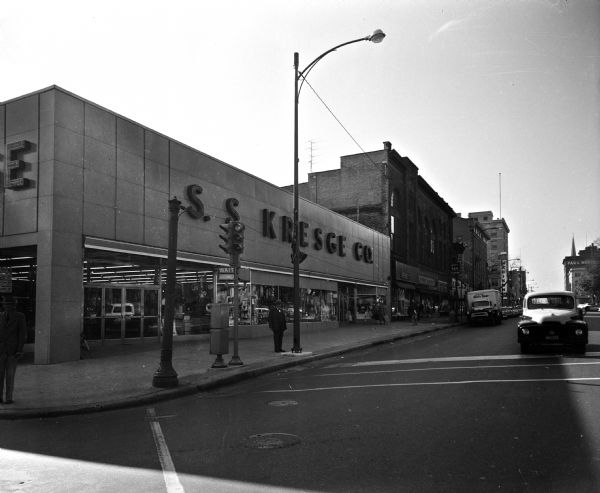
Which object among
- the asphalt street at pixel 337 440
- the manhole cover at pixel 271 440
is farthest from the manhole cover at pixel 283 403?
the manhole cover at pixel 271 440

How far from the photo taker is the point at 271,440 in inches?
252

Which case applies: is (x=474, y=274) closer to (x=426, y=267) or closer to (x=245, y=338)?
(x=426, y=267)

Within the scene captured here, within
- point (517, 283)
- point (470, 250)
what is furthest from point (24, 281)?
point (517, 283)

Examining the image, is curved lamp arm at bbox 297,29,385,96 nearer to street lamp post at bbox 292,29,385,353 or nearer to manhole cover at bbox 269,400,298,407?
street lamp post at bbox 292,29,385,353

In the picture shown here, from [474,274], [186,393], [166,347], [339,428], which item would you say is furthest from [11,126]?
[474,274]

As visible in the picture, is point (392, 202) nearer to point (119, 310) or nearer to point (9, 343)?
point (119, 310)

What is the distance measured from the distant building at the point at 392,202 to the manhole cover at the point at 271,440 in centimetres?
3660

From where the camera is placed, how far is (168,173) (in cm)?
1872

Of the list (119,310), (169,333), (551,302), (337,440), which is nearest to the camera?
(337,440)

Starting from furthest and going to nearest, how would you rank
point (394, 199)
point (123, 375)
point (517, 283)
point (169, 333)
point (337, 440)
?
point (517, 283) → point (394, 199) → point (123, 375) → point (169, 333) → point (337, 440)

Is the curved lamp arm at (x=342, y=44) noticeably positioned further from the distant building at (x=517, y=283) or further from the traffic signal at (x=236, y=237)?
the distant building at (x=517, y=283)

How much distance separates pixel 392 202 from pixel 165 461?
1575 inches

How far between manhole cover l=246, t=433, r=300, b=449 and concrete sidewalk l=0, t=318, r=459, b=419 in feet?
12.0

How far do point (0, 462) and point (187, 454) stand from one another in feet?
6.63
